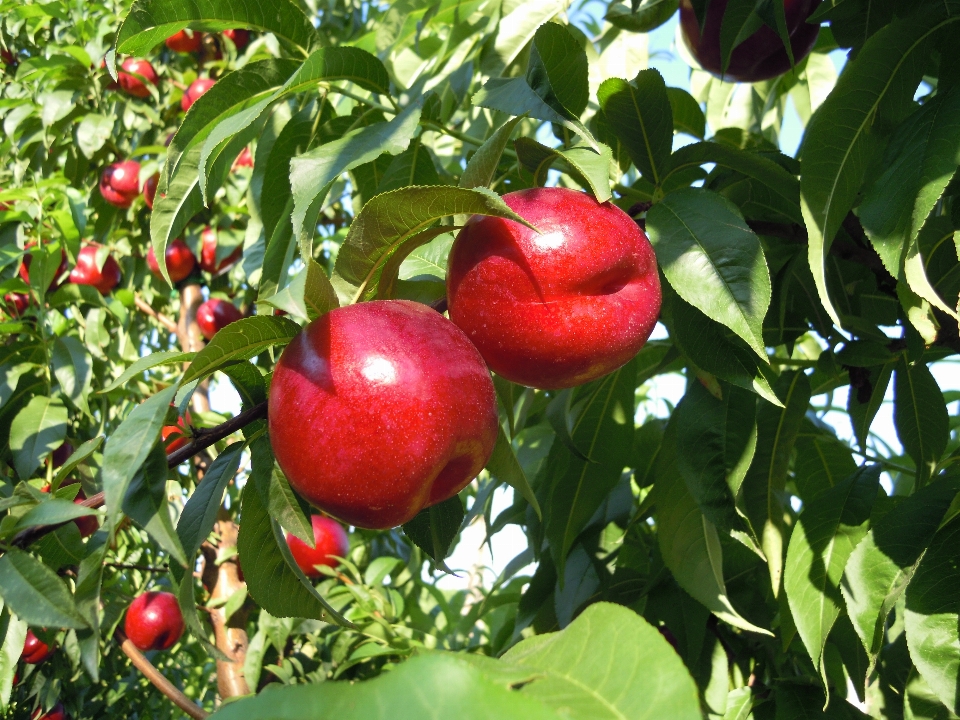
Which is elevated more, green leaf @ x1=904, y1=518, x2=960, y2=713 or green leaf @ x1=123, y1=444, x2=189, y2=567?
green leaf @ x1=123, y1=444, x2=189, y2=567

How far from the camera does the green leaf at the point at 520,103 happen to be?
0.71m

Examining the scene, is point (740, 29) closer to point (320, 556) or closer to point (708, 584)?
point (708, 584)

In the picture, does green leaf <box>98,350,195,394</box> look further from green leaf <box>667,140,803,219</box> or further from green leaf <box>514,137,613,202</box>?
green leaf <box>667,140,803,219</box>

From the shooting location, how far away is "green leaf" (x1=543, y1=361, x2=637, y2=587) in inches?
45.2

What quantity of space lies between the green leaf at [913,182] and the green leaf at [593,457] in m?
0.44

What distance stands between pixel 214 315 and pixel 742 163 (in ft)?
5.71

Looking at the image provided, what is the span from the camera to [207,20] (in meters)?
0.92

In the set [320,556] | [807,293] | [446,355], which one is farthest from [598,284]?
[320,556]

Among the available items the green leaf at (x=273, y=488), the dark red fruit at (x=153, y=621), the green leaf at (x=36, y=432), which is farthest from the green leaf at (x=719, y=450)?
the dark red fruit at (x=153, y=621)

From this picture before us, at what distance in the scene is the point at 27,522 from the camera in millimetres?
721

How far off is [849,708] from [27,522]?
0.98 metres

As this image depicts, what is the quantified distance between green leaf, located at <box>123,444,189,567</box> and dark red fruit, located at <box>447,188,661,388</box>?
27 centimetres

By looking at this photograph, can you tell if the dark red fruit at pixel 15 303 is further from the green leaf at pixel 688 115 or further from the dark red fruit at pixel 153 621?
the green leaf at pixel 688 115

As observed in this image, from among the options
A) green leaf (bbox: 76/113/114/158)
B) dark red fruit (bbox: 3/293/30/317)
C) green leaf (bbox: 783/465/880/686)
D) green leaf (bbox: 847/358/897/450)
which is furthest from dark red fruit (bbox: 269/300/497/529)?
green leaf (bbox: 76/113/114/158)
